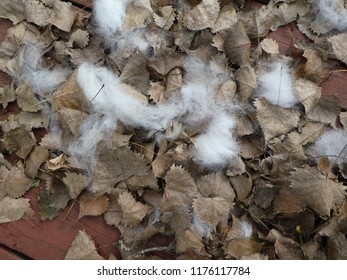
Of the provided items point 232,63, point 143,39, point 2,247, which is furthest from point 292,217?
point 2,247

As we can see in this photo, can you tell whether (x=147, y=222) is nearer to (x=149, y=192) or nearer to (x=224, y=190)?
(x=149, y=192)

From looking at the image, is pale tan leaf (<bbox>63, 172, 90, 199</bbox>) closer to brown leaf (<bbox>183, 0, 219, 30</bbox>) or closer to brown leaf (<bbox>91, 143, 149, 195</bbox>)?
brown leaf (<bbox>91, 143, 149, 195</bbox>)

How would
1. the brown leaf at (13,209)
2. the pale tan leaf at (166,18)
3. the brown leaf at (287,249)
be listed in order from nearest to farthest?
the brown leaf at (287,249), the brown leaf at (13,209), the pale tan leaf at (166,18)

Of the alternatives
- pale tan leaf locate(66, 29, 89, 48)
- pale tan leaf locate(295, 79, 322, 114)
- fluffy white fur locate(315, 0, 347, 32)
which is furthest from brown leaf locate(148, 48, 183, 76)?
fluffy white fur locate(315, 0, 347, 32)

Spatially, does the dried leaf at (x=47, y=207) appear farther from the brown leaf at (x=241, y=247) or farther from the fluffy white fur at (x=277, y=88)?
the fluffy white fur at (x=277, y=88)

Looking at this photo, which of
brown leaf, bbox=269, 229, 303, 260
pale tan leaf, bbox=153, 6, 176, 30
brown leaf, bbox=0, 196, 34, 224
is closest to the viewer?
brown leaf, bbox=269, 229, 303, 260

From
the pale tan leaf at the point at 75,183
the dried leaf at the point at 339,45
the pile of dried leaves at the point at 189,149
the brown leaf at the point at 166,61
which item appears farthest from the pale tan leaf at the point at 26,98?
the dried leaf at the point at 339,45

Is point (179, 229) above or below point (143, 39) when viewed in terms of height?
below
